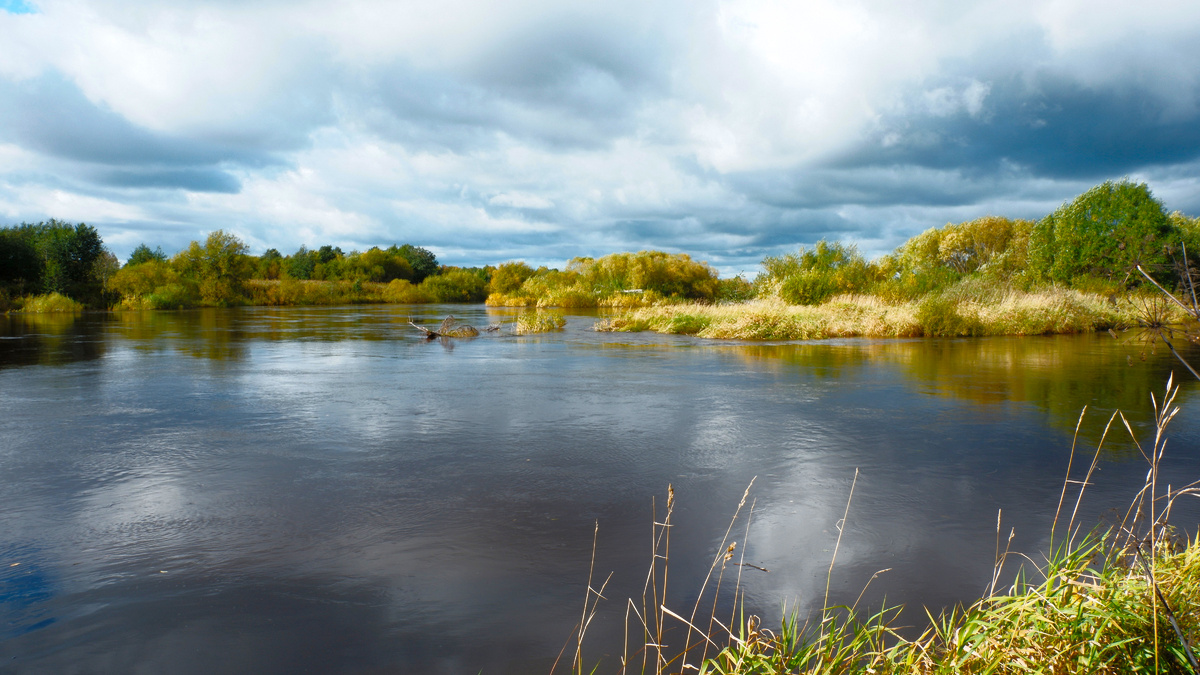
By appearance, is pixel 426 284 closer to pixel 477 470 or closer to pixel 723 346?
pixel 723 346

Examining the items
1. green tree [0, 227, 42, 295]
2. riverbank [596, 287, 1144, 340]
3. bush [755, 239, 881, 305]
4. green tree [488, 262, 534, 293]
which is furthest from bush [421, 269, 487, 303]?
riverbank [596, 287, 1144, 340]

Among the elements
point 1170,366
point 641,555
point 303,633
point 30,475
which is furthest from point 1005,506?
point 1170,366

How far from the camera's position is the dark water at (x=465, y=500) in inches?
132

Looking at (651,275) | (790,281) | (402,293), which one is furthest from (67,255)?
(790,281)

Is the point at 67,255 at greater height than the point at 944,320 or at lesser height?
greater

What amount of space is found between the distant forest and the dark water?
18.4m

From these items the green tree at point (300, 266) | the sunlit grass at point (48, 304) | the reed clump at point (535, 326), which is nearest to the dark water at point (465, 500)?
the reed clump at point (535, 326)

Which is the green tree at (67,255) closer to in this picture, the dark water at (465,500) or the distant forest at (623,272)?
the distant forest at (623,272)

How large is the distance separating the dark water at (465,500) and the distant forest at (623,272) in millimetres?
18422

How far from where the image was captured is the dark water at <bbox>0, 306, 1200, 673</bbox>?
336 centimetres

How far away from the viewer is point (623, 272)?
61.2m

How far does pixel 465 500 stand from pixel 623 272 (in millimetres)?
56604

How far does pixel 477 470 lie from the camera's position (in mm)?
6000

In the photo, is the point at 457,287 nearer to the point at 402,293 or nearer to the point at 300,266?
the point at 402,293
